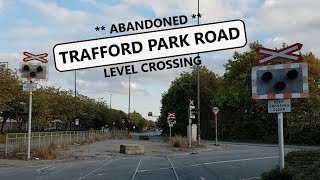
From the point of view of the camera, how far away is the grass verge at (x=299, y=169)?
1048cm

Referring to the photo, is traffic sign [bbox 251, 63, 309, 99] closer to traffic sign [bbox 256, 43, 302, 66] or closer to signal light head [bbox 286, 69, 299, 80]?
signal light head [bbox 286, 69, 299, 80]

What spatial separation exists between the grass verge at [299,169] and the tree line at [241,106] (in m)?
28.9

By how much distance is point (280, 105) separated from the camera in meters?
12.9

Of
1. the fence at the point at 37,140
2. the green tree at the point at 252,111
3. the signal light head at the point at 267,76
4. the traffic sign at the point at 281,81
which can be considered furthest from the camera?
the green tree at the point at 252,111

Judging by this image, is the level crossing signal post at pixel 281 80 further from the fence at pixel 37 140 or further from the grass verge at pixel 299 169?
the fence at pixel 37 140

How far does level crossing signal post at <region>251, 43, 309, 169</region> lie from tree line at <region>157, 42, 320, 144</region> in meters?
31.7

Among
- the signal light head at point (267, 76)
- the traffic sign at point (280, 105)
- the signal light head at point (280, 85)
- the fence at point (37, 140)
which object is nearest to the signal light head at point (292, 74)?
the signal light head at point (280, 85)

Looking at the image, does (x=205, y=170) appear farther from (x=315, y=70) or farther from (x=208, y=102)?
(x=208, y=102)

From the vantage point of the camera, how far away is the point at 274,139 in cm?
5959

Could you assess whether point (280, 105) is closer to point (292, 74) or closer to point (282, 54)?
point (292, 74)

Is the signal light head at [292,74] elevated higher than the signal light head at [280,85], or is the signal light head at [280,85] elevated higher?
the signal light head at [292,74]

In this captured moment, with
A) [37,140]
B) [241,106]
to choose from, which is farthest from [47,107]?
[37,140]

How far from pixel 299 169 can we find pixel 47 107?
173 ft

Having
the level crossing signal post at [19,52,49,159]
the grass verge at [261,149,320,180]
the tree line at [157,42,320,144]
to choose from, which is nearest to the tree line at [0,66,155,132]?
the level crossing signal post at [19,52,49,159]
